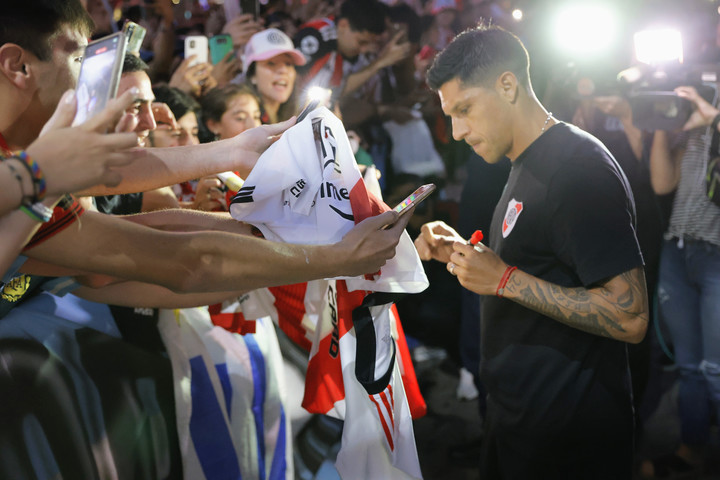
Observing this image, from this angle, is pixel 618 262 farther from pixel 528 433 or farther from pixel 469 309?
pixel 469 309

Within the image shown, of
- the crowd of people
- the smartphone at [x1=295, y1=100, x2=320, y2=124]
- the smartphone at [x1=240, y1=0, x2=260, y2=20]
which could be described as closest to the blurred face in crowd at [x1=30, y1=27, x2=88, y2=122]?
the crowd of people

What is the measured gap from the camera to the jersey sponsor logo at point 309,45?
4.79 metres

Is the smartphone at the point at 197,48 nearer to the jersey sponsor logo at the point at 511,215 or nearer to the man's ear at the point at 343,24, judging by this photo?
the man's ear at the point at 343,24

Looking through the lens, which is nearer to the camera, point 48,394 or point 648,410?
point 48,394

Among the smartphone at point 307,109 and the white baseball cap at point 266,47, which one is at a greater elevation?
the smartphone at point 307,109

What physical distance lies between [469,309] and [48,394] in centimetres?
282

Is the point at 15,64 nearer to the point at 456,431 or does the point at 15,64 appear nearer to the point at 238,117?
the point at 238,117

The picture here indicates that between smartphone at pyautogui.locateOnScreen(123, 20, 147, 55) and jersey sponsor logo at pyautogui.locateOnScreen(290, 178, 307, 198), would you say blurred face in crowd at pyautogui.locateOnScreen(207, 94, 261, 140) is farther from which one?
smartphone at pyautogui.locateOnScreen(123, 20, 147, 55)

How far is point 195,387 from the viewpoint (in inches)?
88.5

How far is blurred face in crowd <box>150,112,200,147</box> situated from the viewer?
3.30 metres

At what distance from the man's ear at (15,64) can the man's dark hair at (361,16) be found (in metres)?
3.92

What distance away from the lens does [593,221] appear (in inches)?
72.4

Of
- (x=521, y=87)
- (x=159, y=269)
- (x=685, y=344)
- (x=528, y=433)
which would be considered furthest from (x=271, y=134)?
(x=685, y=344)

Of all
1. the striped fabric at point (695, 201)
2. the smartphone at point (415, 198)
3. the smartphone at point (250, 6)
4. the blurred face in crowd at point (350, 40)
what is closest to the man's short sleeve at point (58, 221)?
the smartphone at point (415, 198)
